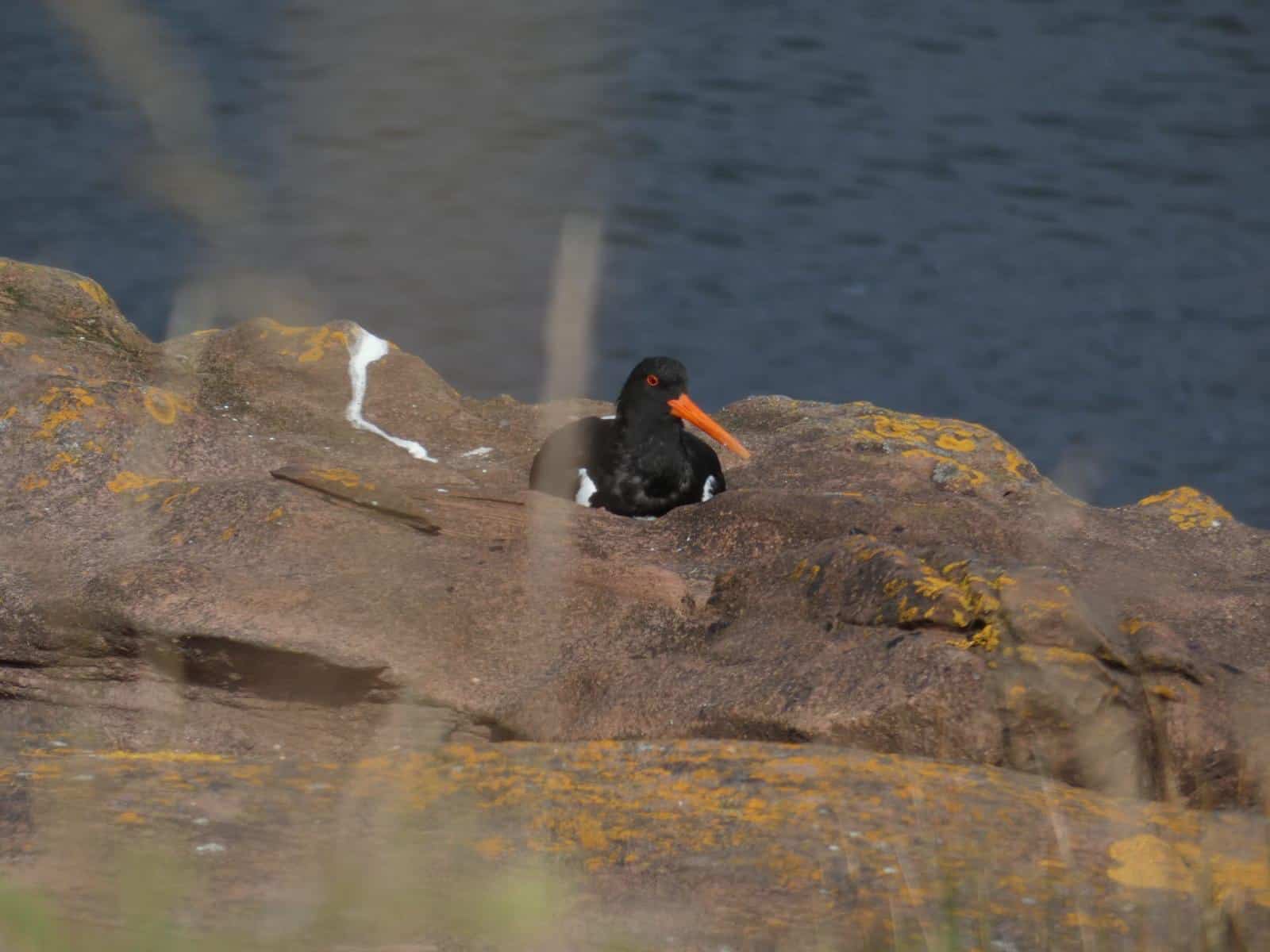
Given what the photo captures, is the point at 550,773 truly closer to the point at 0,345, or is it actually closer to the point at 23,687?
the point at 23,687

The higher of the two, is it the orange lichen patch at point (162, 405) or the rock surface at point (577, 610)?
the orange lichen patch at point (162, 405)

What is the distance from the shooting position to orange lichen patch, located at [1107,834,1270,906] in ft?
11.3

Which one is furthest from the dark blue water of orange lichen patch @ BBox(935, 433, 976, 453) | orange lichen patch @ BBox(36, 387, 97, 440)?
orange lichen patch @ BBox(36, 387, 97, 440)

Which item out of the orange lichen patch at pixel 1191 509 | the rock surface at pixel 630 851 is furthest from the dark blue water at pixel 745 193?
the rock surface at pixel 630 851

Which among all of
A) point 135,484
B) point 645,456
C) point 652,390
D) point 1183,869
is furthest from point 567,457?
point 1183,869

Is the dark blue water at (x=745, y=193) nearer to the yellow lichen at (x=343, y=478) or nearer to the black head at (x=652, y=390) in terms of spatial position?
the black head at (x=652, y=390)

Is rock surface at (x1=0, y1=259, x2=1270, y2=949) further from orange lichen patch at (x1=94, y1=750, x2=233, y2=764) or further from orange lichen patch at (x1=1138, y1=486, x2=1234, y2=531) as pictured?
orange lichen patch at (x1=94, y1=750, x2=233, y2=764)

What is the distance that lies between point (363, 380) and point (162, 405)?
6.61 feet

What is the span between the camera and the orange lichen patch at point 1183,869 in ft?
11.3

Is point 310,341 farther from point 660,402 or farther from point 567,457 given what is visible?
point 660,402

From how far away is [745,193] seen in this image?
63.9ft

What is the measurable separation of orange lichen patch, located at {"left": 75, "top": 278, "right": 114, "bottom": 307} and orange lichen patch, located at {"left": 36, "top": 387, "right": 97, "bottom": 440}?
2.12 metres

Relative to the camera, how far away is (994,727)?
440 centimetres

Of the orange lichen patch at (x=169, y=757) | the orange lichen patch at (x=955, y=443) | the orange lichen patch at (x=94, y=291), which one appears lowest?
the orange lichen patch at (x=169, y=757)
